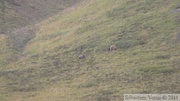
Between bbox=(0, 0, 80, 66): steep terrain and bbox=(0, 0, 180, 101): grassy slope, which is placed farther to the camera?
bbox=(0, 0, 80, 66): steep terrain

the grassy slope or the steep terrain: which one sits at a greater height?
the steep terrain

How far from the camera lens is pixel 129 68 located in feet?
126

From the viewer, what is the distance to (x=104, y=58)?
43875 millimetres

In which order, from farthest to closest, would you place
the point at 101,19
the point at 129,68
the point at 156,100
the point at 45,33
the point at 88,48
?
the point at 45,33, the point at 101,19, the point at 88,48, the point at 129,68, the point at 156,100

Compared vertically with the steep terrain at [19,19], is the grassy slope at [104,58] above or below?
below

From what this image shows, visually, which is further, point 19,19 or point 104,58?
point 19,19

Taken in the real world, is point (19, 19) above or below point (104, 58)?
above

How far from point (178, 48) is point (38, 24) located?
122 feet

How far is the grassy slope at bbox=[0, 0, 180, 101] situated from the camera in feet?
115

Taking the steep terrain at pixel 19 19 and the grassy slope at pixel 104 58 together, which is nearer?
the grassy slope at pixel 104 58

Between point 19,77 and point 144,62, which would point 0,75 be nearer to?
point 19,77

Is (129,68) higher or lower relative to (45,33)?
lower

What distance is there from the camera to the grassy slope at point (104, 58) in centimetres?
3506

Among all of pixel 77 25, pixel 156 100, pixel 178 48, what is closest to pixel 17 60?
pixel 77 25
